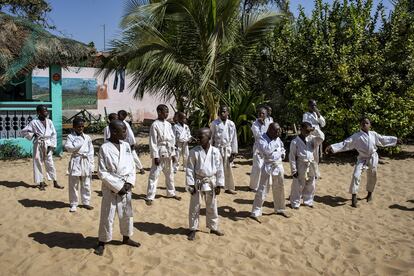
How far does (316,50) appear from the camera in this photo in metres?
11.1

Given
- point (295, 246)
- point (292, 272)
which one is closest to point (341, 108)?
point (295, 246)

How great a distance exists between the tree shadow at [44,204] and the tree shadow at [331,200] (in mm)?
4428

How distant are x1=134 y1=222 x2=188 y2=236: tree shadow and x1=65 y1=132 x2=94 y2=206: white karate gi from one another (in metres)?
1.23

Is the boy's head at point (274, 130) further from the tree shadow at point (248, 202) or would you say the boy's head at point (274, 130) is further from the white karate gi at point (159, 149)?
the white karate gi at point (159, 149)

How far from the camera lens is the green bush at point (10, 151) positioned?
11.0 meters

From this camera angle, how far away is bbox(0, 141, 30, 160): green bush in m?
11.0

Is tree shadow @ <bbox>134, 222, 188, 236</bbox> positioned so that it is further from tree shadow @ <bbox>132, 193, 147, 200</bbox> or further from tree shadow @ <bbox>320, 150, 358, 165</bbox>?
tree shadow @ <bbox>320, 150, 358, 165</bbox>

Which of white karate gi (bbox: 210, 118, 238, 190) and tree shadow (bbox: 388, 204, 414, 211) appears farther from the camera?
white karate gi (bbox: 210, 118, 238, 190)

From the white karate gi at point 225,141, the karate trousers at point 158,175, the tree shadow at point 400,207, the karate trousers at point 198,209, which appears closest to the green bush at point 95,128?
the white karate gi at point 225,141

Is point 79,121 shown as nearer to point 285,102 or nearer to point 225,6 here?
point 225,6

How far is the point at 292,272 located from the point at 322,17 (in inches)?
347

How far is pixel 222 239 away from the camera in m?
5.60

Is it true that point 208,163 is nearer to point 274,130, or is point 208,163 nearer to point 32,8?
point 274,130

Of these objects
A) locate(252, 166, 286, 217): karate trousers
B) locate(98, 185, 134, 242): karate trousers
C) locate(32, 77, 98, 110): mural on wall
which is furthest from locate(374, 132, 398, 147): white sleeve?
locate(32, 77, 98, 110): mural on wall
